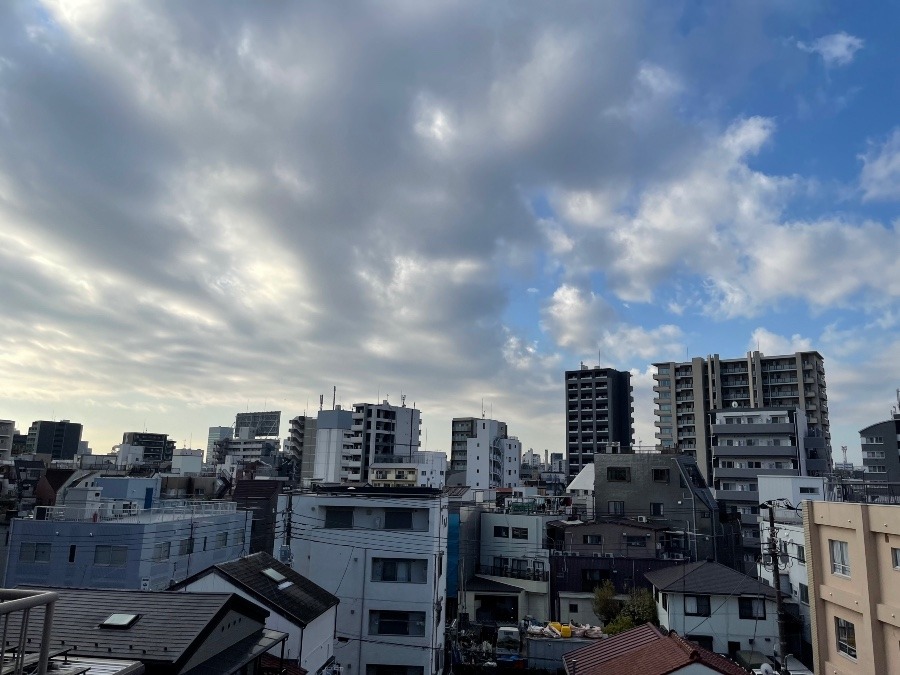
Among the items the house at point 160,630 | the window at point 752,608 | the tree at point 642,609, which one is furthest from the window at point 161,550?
the window at point 752,608

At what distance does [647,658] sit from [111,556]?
87.7ft

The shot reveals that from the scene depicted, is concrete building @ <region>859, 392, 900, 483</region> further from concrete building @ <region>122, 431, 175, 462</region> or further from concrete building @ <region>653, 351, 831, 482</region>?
concrete building @ <region>122, 431, 175, 462</region>

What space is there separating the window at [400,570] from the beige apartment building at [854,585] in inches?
691

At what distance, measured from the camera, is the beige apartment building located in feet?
63.4

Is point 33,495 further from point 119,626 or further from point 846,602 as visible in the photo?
point 846,602

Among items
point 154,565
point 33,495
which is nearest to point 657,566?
point 154,565

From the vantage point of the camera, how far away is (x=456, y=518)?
1816 inches

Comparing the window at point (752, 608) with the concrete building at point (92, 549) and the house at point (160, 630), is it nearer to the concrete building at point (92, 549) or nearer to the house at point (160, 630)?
the house at point (160, 630)

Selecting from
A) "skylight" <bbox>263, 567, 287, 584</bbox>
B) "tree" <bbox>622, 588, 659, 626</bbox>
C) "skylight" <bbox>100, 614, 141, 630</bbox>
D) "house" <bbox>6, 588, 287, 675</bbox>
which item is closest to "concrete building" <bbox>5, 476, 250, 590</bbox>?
"skylight" <bbox>263, 567, 287, 584</bbox>

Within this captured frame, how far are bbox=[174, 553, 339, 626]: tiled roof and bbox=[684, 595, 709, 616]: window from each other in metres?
19.9

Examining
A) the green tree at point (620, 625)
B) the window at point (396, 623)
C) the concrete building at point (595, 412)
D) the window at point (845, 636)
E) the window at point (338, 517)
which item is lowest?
the green tree at point (620, 625)

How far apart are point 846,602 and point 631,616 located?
16.5m

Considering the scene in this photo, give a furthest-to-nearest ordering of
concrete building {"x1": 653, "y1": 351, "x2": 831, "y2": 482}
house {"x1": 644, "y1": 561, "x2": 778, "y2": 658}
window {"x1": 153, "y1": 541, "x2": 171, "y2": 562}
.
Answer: concrete building {"x1": 653, "y1": 351, "x2": 831, "y2": 482} → house {"x1": 644, "y1": 561, "x2": 778, "y2": 658} → window {"x1": 153, "y1": 541, "x2": 171, "y2": 562}

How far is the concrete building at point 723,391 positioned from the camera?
302ft
